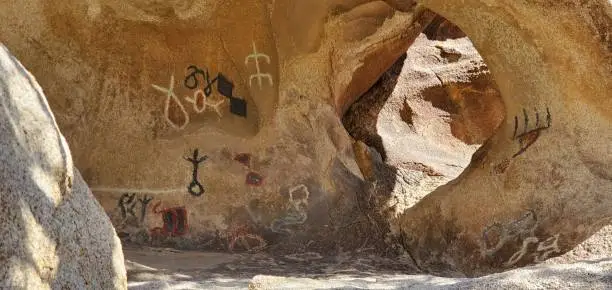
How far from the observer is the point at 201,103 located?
4.62 m

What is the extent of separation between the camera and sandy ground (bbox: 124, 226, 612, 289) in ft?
6.76

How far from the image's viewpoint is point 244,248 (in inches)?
172

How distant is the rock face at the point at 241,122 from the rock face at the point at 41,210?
2.36 m

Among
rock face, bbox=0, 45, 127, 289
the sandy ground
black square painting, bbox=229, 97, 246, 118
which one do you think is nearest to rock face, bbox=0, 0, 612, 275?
black square painting, bbox=229, 97, 246, 118

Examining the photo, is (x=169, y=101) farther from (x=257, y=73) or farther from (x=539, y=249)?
(x=539, y=249)

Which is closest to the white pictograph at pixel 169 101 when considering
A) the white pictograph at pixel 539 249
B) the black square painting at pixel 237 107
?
the black square painting at pixel 237 107

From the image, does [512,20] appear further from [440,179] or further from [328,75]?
[440,179]

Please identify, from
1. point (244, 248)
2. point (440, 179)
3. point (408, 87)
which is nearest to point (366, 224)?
point (244, 248)

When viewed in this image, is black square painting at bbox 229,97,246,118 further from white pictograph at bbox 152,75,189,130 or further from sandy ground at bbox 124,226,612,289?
sandy ground at bbox 124,226,612,289

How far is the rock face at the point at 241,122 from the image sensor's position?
4180 mm

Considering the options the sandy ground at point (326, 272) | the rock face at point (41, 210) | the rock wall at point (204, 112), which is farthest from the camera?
the rock wall at point (204, 112)

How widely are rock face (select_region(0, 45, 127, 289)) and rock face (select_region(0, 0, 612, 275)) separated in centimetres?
236

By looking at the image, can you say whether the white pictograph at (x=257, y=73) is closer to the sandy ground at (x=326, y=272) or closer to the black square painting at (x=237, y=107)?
the black square painting at (x=237, y=107)

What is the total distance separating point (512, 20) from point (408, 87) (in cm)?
325
